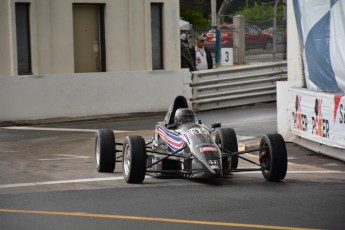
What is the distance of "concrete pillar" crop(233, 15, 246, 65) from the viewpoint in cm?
3506

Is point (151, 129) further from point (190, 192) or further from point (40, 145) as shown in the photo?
point (190, 192)

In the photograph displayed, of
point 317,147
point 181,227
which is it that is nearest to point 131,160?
point 181,227

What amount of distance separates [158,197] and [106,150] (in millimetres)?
2652

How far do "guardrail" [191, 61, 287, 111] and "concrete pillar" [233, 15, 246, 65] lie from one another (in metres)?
7.26

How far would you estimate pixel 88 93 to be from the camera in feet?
81.3

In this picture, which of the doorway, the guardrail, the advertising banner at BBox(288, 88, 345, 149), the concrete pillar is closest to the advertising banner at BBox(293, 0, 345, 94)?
the advertising banner at BBox(288, 88, 345, 149)

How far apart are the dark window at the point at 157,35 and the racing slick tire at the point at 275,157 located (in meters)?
13.6

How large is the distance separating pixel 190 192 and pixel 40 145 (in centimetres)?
730

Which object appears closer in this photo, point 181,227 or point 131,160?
point 181,227

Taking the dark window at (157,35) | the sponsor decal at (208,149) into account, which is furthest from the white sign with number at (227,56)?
the sponsor decal at (208,149)

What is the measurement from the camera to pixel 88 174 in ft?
49.0

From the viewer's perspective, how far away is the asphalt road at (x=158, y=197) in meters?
10.5

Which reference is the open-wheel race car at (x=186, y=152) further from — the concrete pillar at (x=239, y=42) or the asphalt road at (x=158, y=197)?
the concrete pillar at (x=239, y=42)

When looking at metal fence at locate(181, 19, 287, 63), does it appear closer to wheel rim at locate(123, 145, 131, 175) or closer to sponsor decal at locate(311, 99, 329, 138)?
sponsor decal at locate(311, 99, 329, 138)
